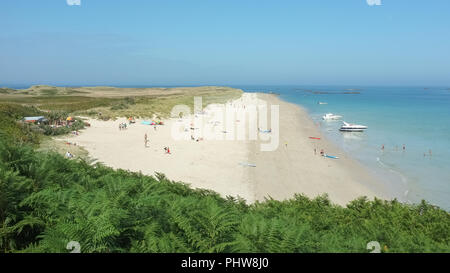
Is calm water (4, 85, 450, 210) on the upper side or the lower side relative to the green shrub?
lower

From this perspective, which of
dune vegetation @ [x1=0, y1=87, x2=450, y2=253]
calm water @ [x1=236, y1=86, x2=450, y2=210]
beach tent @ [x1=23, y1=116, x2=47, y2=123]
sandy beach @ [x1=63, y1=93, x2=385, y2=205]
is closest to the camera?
dune vegetation @ [x1=0, y1=87, x2=450, y2=253]

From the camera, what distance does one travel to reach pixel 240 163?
20766 millimetres

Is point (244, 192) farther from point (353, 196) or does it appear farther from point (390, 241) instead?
point (390, 241)

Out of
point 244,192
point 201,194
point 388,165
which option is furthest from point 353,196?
point 201,194

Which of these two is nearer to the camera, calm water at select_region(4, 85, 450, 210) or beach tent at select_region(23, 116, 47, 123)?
calm water at select_region(4, 85, 450, 210)

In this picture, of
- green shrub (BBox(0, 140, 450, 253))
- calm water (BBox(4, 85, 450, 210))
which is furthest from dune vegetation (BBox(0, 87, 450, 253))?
calm water (BBox(4, 85, 450, 210))

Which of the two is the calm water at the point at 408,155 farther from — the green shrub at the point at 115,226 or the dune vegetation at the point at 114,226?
the dune vegetation at the point at 114,226

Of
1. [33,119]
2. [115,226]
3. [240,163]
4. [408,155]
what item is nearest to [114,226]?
[115,226]

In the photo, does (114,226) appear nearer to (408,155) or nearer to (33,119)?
(33,119)

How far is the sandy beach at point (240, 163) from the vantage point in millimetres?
16297

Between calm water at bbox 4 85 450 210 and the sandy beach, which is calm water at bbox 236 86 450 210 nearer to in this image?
calm water at bbox 4 85 450 210

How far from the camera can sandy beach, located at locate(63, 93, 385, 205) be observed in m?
16.3

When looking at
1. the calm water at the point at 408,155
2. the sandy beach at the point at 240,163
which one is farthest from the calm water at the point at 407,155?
the sandy beach at the point at 240,163

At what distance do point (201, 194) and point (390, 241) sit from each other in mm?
4969
